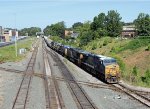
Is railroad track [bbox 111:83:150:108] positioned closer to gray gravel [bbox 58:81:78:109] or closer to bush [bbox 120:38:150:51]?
gray gravel [bbox 58:81:78:109]

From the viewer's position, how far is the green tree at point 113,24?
134 meters

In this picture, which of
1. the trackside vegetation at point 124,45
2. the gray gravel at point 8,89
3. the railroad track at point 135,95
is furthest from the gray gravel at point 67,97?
the trackside vegetation at point 124,45

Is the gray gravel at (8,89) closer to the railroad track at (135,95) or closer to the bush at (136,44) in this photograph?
the railroad track at (135,95)

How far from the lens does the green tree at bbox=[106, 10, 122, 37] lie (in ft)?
440

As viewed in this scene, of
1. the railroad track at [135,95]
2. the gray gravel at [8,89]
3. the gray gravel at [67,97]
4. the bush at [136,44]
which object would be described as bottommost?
the gray gravel at [8,89]

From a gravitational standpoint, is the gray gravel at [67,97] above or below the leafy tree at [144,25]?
below

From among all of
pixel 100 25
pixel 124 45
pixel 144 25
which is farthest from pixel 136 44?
pixel 100 25

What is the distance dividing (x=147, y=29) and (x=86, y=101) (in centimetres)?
9778

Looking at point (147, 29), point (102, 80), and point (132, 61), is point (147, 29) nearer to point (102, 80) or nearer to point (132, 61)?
point (132, 61)

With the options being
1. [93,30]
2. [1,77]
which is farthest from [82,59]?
[93,30]

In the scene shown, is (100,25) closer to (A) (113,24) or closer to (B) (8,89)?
(A) (113,24)

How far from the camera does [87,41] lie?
128 m

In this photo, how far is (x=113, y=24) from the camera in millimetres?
134750

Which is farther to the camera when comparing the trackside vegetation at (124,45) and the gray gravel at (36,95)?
the trackside vegetation at (124,45)
